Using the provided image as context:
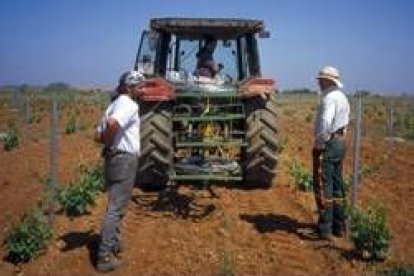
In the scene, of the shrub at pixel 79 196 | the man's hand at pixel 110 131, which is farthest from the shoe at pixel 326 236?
the shrub at pixel 79 196

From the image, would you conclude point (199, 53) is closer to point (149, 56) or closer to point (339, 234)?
point (149, 56)

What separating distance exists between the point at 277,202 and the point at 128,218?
2144 millimetres

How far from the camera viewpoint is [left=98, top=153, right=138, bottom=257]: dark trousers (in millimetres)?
6766

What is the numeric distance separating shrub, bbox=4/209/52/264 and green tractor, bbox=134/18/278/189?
2496 millimetres

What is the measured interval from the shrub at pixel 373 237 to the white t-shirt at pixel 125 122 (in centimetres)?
243

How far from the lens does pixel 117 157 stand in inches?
269

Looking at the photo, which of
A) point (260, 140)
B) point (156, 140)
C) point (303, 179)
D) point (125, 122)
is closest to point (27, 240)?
point (125, 122)

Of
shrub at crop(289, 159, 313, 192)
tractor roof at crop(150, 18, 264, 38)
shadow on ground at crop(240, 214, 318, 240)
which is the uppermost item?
tractor roof at crop(150, 18, 264, 38)

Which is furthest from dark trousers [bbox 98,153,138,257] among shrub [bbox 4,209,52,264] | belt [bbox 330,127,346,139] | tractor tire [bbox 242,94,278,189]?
tractor tire [bbox 242,94,278,189]

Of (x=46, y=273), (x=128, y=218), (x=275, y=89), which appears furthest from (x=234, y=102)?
(x=46, y=273)

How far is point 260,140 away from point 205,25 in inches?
73.0

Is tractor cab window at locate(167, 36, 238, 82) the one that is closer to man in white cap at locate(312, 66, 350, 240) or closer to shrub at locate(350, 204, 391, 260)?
man in white cap at locate(312, 66, 350, 240)

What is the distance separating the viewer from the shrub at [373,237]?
698 centimetres

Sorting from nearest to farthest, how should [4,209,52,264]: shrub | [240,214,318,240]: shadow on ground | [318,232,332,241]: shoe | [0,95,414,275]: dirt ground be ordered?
[0,95,414,275]: dirt ground
[4,209,52,264]: shrub
[318,232,332,241]: shoe
[240,214,318,240]: shadow on ground
